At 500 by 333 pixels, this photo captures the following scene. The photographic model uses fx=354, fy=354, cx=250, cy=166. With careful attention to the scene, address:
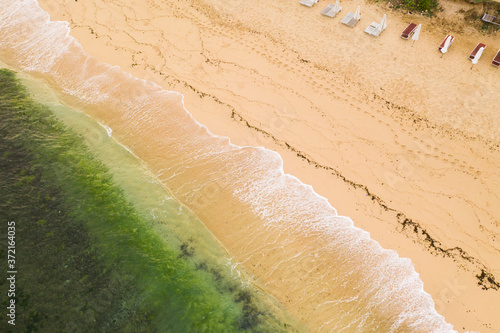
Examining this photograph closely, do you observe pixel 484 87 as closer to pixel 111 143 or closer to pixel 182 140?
pixel 182 140

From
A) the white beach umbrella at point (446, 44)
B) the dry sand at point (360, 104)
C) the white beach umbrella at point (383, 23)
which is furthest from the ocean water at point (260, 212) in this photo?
the white beach umbrella at point (446, 44)

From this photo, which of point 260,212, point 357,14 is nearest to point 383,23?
point 357,14

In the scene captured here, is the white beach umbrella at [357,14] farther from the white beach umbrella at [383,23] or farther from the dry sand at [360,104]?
the white beach umbrella at [383,23]

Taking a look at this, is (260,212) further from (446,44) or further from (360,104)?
(446,44)

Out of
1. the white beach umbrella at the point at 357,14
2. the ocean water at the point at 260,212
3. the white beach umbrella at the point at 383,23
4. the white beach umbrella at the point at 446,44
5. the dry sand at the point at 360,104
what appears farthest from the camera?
the white beach umbrella at the point at 357,14

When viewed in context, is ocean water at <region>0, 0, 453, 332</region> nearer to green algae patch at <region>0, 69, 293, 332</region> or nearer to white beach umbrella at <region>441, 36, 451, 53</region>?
green algae patch at <region>0, 69, 293, 332</region>

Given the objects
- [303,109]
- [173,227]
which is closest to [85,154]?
[173,227]
